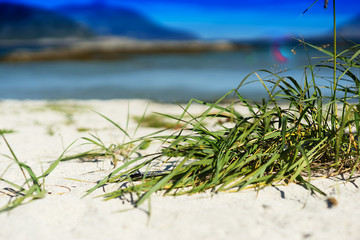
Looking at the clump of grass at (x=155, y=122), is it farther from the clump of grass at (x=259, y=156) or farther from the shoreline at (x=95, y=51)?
the shoreline at (x=95, y=51)

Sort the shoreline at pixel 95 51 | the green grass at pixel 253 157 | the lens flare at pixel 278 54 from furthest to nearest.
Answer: the shoreline at pixel 95 51
the lens flare at pixel 278 54
the green grass at pixel 253 157

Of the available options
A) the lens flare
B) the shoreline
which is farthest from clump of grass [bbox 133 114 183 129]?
the shoreline

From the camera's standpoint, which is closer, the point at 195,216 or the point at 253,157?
the point at 195,216

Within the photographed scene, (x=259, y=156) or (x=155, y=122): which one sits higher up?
(x=259, y=156)

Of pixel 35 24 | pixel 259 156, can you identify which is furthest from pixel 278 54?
pixel 35 24

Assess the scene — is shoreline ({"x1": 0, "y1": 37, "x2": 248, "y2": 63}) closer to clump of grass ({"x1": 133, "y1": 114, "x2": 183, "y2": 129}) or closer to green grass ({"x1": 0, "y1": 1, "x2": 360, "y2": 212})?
clump of grass ({"x1": 133, "y1": 114, "x2": 183, "y2": 129})

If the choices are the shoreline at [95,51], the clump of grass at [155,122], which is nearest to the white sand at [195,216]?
the clump of grass at [155,122]

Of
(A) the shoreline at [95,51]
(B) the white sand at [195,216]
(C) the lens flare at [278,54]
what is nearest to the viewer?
(B) the white sand at [195,216]

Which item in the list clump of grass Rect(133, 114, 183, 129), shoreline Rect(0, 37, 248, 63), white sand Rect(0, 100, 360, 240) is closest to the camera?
white sand Rect(0, 100, 360, 240)

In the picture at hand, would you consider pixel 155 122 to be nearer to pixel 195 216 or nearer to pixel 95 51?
pixel 195 216
